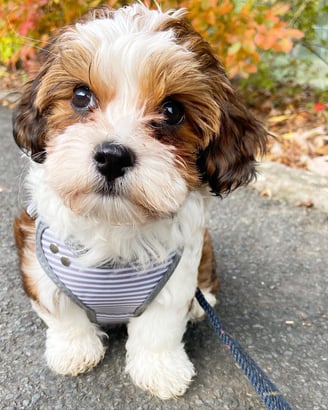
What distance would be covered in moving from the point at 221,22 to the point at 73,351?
9.83 feet

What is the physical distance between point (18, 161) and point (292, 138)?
258 centimetres

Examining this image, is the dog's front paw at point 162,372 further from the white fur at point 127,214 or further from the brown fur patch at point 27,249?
the brown fur patch at point 27,249

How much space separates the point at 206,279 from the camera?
2773 millimetres

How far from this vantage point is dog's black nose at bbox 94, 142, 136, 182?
163 centimetres

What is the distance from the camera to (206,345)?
8.68ft

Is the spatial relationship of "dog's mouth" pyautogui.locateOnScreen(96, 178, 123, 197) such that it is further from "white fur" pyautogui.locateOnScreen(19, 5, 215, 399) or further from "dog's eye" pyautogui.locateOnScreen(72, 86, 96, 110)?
"dog's eye" pyautogui.locateOnScreen(72, 86, 96, 110)

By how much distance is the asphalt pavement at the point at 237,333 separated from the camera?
2.30 meters

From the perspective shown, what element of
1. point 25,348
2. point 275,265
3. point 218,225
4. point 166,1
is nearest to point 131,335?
point 25,348

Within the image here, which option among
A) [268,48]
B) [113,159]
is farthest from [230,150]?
[268,48]

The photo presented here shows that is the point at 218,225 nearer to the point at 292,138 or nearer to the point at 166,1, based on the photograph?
the point at 292,138

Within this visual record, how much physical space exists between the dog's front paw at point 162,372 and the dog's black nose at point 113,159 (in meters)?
1.05

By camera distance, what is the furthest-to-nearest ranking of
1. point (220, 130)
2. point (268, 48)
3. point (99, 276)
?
point (268, 48), point (99, 276), point (220, 130)

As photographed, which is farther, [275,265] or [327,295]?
[275,265]

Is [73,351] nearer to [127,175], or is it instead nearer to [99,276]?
[99,276]
